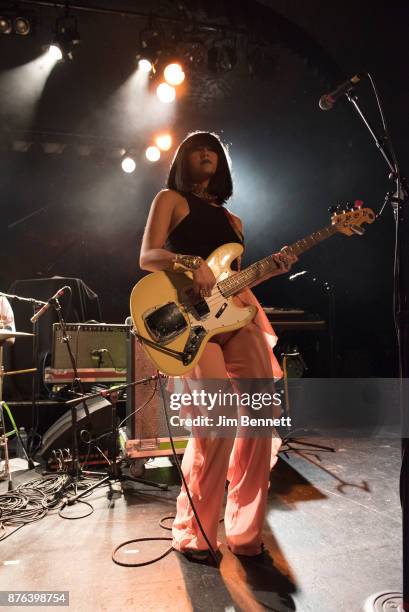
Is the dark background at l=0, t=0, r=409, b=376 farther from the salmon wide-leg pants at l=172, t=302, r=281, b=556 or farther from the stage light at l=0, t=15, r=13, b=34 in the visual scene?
the salmon wide-leg pants at l=172, t=302, r=281, b=556

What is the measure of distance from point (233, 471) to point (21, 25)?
5708 millimetres

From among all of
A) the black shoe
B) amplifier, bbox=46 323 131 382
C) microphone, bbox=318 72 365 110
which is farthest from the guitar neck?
amplifier, bbox=46 323 131 382

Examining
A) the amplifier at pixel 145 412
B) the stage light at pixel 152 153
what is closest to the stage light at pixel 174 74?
the stage light at pixel 152 153

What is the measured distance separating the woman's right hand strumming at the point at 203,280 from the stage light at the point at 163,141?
224 inches

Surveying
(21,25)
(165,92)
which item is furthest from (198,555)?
(165,92)

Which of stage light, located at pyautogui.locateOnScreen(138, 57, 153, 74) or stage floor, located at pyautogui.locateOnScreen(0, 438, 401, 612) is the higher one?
stage light, located at pyautogui.locateOnScreen(138, 57, 153, 74)

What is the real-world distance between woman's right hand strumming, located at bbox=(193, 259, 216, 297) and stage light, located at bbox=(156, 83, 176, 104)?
203 inches

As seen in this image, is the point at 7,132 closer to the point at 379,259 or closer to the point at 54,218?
the point at 54,218

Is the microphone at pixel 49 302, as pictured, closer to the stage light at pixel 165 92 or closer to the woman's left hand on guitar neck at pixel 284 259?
the woman's left hand on guitar neck at pixel 284 259

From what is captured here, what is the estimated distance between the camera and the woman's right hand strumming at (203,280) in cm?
180

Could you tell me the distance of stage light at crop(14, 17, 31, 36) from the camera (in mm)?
4766

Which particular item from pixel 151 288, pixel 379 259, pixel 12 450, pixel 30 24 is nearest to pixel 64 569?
pixel 151 288

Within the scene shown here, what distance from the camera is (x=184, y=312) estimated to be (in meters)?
1.84

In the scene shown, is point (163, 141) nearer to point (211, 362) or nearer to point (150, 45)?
point (150, 45)
